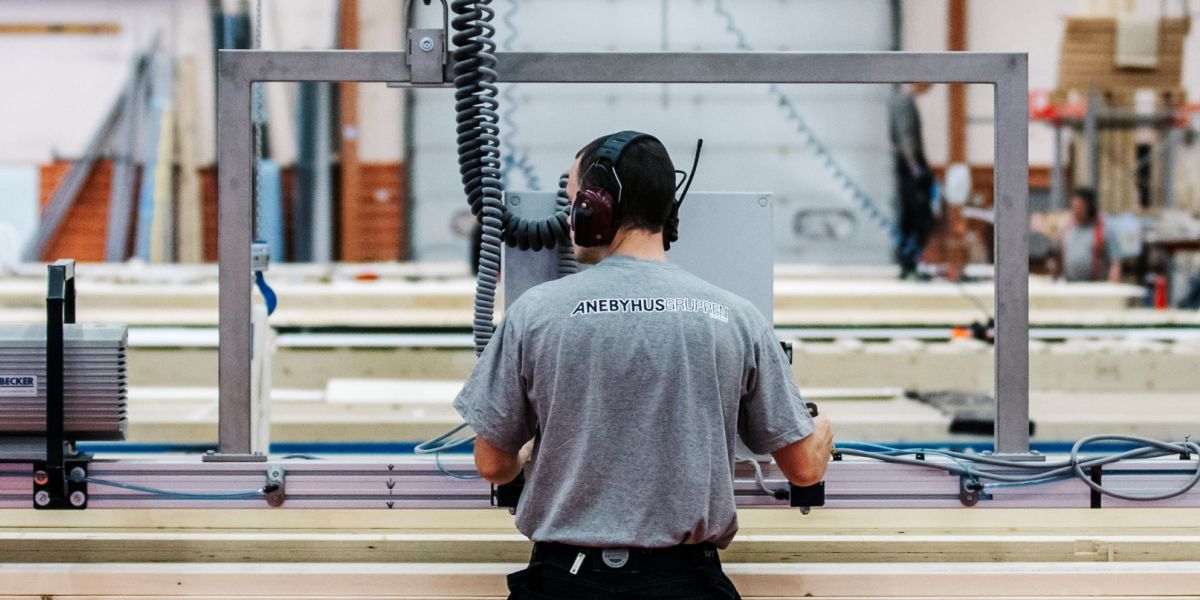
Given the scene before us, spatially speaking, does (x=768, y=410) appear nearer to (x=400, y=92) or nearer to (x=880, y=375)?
(x=880, y=375)

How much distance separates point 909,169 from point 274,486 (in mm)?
8152

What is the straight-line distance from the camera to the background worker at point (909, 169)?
29.2 ft

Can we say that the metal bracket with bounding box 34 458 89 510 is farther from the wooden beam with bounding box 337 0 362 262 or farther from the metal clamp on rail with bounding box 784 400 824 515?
the wooden beam with bounding box 337 0 362 262

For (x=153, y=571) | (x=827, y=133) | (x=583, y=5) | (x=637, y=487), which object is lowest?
(x=153, y=571)

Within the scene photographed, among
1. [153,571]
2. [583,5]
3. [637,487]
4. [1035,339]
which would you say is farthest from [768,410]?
[583,5]

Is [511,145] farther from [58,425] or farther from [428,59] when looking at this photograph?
[58,425]

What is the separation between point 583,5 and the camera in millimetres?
8406

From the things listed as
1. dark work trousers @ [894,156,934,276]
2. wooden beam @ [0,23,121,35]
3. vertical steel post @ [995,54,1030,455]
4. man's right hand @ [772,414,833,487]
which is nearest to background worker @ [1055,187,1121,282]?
dark work trousers @ [894,156,934,276]

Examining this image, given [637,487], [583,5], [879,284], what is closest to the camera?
[637,487]

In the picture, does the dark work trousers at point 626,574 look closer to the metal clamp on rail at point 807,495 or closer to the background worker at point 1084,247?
the metal clamp on rail at point 807,495

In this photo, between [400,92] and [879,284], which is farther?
[400,92]

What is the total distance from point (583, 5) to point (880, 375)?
4938 mm

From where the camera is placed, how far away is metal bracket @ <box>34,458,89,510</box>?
174 cm

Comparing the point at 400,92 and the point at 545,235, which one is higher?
the point at 400,92
